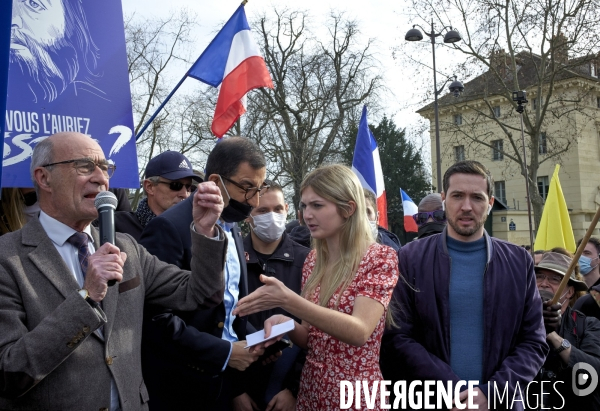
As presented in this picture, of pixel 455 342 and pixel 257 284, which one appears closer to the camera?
pixel 455 342

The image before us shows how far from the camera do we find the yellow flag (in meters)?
8.70

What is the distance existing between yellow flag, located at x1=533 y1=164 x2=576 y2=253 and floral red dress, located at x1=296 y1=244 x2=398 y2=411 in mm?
6219

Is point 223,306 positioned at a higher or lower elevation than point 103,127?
lower

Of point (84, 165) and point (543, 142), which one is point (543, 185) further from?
point (84, 165)

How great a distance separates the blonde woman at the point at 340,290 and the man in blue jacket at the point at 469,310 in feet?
1.35

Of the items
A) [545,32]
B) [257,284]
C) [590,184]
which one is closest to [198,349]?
[257,284]

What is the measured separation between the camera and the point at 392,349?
3611mm

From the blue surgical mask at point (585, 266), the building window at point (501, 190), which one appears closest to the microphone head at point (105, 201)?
the blue surgical mask at point (585, 266)

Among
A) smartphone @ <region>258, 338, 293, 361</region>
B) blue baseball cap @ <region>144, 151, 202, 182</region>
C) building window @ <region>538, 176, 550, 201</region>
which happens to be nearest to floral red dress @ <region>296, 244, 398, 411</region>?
smartphone @ <region>258, 338, 293, 361</region>

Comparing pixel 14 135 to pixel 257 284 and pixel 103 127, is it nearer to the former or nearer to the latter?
pixel 103 127

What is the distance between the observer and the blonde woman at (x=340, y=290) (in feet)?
10.0

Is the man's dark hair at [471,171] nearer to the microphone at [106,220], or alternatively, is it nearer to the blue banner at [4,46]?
the microphone at [106,220]

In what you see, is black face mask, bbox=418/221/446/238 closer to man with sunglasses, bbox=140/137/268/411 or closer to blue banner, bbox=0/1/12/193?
man with sunglasses, bbox=140/137/268/411

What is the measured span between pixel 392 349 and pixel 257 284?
1157 mm
